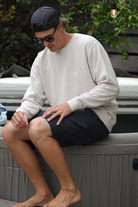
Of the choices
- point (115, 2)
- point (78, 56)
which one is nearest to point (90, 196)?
point (78, 56)

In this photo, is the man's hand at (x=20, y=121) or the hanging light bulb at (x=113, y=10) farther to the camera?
the hanging light bulb at (x=113, y=10)

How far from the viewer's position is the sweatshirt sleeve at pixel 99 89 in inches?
54.5

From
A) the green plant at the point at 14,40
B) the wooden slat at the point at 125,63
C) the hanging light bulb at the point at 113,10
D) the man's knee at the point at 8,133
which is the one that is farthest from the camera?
the green plant at the point at 14,40

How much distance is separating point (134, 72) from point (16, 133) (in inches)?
93.8

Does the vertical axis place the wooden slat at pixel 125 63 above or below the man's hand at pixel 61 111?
below

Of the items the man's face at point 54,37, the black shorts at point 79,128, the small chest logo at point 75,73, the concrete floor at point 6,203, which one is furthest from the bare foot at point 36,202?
the man's face at point 54,37

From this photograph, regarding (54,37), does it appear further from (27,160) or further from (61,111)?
(27,160)

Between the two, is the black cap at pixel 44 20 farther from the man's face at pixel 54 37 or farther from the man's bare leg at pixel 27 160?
the man's bare leg at pixel 27 160

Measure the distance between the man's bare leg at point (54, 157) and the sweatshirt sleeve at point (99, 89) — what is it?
0.19m

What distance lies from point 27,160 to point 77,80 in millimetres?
512

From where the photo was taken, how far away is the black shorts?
137cm

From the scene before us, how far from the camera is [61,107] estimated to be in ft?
4.52

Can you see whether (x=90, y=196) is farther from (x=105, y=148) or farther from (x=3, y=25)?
(x=3, y=25)

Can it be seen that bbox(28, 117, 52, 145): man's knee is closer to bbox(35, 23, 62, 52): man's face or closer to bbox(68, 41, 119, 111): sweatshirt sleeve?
bbox(68, 41, 119, 111): sweatshirt sleeve
